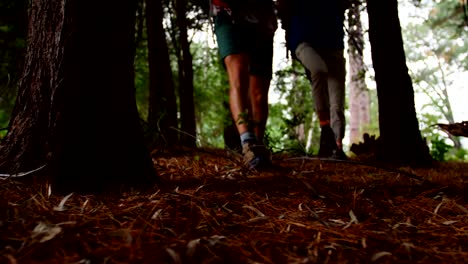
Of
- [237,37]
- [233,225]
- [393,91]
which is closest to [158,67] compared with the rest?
[237,37]

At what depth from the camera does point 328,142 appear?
3.01 metres

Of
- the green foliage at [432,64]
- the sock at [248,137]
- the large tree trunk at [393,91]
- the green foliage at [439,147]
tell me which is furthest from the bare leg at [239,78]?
the green foliage at [432,64]

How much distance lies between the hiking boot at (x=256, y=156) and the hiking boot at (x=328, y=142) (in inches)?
37.5

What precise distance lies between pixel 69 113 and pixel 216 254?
856 millimetres

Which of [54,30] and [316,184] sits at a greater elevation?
[54,30]

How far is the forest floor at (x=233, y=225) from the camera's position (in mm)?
768

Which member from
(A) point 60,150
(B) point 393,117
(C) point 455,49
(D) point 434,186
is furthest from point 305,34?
(C) point 455,49

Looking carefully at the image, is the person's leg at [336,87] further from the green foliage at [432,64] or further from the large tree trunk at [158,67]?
the green foliage at [432,64]

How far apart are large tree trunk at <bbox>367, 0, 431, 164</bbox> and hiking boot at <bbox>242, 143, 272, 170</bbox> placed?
4.33 feet

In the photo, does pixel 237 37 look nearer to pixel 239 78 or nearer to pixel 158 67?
pixel 239 78

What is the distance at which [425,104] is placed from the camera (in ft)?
66.3

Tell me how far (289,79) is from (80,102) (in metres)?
7.73

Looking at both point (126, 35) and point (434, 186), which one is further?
point (434, 186)

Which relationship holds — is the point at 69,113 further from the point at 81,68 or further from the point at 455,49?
the point at 455,49
